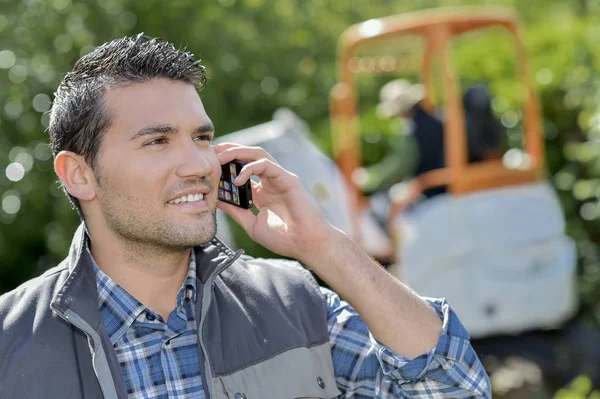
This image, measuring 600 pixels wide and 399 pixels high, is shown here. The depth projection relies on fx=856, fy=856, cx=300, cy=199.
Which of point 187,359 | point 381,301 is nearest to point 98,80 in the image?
point 187,359

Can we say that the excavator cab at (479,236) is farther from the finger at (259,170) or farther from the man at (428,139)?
the finger at (259,170)

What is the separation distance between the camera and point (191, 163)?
216 cm

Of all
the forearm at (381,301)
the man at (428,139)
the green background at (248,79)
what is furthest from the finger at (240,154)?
the man at (428,139)

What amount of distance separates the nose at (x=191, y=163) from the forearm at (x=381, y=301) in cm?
37

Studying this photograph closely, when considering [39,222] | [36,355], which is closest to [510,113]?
[39,222]

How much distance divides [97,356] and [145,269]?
12.7 inches

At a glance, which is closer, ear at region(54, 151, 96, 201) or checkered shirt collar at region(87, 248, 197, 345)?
checkered shirt collar at region(87, 248, 197, 345)

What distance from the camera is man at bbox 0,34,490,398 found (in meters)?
2.06

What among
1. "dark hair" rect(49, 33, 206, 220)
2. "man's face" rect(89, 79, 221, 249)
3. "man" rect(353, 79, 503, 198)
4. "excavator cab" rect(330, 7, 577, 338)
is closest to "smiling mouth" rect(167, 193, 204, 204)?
"man's face" rect(89, 79, 221, 249)

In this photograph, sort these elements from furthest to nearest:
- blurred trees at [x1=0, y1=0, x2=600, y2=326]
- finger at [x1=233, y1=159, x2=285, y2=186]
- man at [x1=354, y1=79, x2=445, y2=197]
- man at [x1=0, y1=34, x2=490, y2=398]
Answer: man at [x1=354, y1=79, x2=445, y2=197]
blurred trees at [x1=0, y1=0, x2=600, y2=326]
finger at [x1=233, y1=159, x2=285, y2=186]
man at [x1=0, y1=34, x2=490, y2=398]

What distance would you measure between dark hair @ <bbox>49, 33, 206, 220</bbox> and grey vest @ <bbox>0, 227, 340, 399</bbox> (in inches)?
9.7

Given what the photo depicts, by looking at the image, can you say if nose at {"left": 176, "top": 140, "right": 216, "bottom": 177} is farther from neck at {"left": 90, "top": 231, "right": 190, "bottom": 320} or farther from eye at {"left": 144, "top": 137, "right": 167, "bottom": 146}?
neck at {"left": 90, "top": 231, "right": 190, "bottom": 320}

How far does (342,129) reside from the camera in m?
6.84

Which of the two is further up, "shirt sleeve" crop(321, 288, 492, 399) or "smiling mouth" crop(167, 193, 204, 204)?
"smiling mouth" crop(167, 193, 204, 204)
